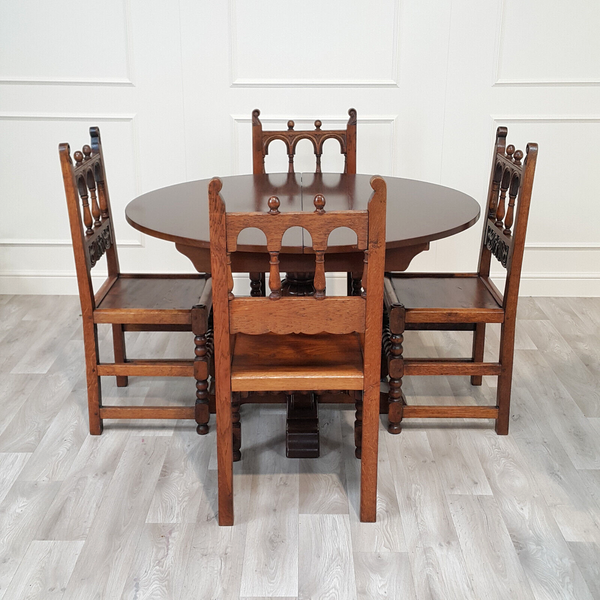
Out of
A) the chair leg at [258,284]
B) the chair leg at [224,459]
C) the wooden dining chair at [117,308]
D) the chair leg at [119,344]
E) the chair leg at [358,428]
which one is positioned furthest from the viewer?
the chair leg at [258,284]

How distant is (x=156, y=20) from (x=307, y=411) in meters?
2.07

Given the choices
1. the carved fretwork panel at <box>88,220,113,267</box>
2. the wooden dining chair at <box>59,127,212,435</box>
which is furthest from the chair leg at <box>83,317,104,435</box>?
the carved fretwork panel at <box>88,220,113,267</box>

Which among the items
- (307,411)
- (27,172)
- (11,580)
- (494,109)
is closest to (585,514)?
(307,411)

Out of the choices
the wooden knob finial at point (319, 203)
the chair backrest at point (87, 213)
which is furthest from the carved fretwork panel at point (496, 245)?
the chair backrest at point (87, 213)

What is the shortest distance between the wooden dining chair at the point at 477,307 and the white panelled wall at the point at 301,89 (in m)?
0.99

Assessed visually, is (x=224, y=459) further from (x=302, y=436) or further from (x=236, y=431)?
(x=302, y=436)

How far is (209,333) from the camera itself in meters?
2.40

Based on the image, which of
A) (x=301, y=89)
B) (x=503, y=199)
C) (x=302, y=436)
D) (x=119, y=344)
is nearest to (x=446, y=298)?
(x=503, y=199)

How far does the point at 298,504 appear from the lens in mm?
2047

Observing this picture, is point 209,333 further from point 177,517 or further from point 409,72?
point 409,72

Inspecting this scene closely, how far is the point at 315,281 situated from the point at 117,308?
0.88m

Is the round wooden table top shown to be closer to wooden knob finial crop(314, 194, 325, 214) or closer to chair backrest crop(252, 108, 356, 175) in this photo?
chair backrest crop(252, 108, 356, 175)

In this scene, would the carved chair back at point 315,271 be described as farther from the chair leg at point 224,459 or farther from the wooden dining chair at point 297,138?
the wooden dining chair at point 297,138

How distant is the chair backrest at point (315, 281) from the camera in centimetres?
165
